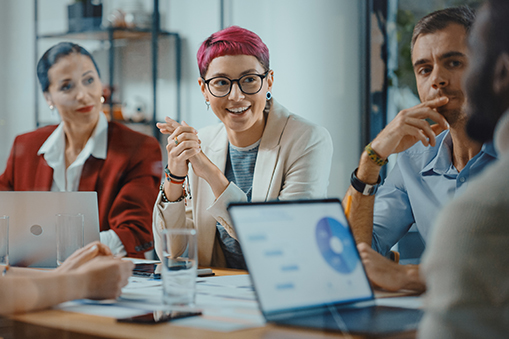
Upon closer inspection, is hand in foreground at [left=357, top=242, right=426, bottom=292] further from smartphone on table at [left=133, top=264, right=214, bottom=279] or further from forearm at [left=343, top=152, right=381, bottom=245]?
smartphone on table at [left=133, top=264, right=214, bottom=279]

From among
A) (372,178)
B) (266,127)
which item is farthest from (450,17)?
(266,127)

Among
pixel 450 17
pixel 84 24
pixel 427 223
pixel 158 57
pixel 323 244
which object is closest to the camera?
pixel 323 244

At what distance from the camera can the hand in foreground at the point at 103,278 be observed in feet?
3.15

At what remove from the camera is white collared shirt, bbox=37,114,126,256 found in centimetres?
214

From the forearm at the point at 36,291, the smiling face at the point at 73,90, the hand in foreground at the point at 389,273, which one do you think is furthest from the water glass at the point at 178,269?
the smiling face at the point at 73,90

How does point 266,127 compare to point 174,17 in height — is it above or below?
below

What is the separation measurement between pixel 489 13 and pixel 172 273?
637 mm

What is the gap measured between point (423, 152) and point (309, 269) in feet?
2.46

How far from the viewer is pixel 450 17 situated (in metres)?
1.38

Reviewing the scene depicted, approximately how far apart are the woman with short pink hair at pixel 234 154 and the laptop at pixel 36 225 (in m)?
0.38

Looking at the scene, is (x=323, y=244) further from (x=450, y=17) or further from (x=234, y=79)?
(x=234, y=79)

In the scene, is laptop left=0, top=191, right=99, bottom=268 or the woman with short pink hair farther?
the woman with short pink hair

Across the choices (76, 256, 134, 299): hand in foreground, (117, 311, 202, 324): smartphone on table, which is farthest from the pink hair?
(117, 311, 202, 324): smartphone on table

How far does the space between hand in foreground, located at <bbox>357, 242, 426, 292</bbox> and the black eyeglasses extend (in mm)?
963
